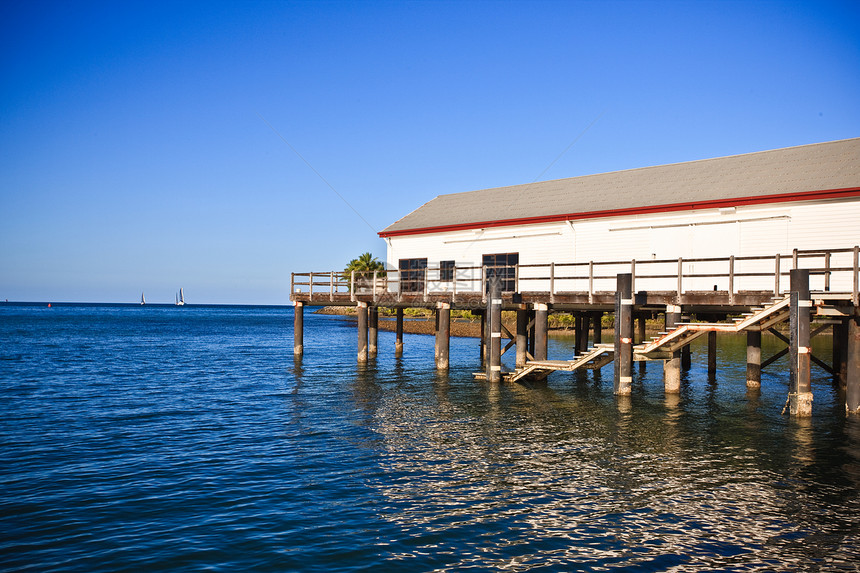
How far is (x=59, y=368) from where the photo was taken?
101ft

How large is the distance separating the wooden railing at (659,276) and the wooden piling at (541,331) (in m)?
0.80

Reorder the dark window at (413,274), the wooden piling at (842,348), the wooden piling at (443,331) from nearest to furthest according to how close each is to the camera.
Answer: the wooden piling at (842,348), the wooden piling at (443,331), the dark window at (413,274)

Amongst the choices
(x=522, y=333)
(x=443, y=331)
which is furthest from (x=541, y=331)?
(x=443, y=331)

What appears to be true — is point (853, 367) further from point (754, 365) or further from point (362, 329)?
point (362, 329)

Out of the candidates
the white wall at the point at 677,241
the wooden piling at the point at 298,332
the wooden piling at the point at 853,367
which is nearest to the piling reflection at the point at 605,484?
the wooden piling at the point at 853,367

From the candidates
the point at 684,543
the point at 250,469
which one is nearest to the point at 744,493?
the point at 684,543

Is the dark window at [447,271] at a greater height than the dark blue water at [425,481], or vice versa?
the dark window at [447,271]

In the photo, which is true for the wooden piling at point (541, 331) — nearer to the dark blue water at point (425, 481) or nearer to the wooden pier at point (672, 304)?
the wooden pier at point (672, 304)

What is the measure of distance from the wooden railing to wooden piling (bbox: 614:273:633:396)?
98 cm

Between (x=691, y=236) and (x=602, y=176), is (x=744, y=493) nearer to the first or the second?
(x=691, y=236)

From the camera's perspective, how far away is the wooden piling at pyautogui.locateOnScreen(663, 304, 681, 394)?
1933 cm

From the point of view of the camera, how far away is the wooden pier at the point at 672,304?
55.2 feet

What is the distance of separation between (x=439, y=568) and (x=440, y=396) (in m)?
13.4

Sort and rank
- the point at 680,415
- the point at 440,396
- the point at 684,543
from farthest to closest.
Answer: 1. the point at 440,396
2. the point at 680,415
3. the point at 684,543
